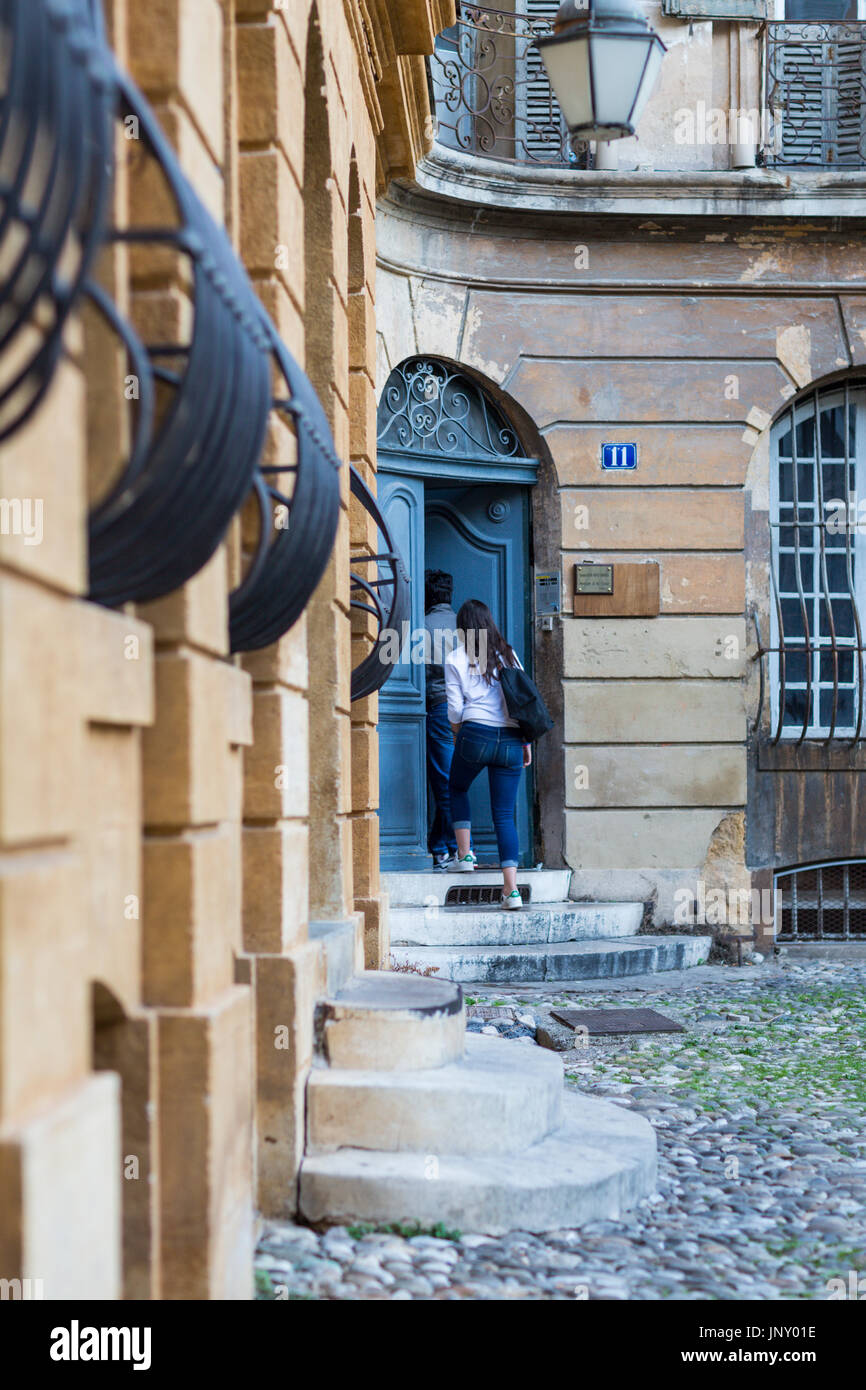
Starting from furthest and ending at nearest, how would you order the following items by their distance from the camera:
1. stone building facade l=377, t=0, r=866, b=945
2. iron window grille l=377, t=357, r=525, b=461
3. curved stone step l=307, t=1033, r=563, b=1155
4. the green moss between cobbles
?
stone building facade l=377, t=0, r=866, b=945, iron window grille l=377, t=357, r=525, b=461, the green moss between cobbles, curved stone step l=307, t=1033, r=563, b=1155

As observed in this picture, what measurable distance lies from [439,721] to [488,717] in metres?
1.20

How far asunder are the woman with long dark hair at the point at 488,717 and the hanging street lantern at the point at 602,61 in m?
2.86

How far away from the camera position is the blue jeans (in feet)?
29.2

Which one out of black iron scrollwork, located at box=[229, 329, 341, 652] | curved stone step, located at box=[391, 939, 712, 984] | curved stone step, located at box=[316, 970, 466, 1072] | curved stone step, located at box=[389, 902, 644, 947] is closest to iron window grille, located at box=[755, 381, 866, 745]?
curved stone step, located at box=[389, 902, 644, 947]

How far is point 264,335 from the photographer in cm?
294

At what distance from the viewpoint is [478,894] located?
948cm

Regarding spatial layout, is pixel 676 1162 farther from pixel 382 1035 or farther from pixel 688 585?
pixel 688 585

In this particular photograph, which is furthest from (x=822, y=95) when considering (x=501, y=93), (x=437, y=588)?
(x=437, y=588)

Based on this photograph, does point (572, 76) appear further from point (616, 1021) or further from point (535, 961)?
point (535, 961)

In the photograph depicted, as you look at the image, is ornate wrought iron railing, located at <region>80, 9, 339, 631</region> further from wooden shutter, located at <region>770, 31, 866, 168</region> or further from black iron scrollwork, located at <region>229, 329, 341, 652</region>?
wooden shutter, located at <region>770, 31, 866, 168</region>

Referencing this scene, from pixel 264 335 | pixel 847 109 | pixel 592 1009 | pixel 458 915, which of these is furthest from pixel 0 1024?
pixel 847 109

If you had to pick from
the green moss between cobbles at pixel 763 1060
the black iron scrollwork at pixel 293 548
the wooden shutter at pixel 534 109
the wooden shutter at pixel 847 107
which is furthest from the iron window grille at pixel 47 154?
the wooden shutter at pixel 847 107

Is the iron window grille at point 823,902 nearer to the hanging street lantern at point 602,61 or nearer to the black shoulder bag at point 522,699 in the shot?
the black shoulder bag at point 522,699

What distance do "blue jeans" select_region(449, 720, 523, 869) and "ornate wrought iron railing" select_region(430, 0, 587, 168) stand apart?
408 cm
